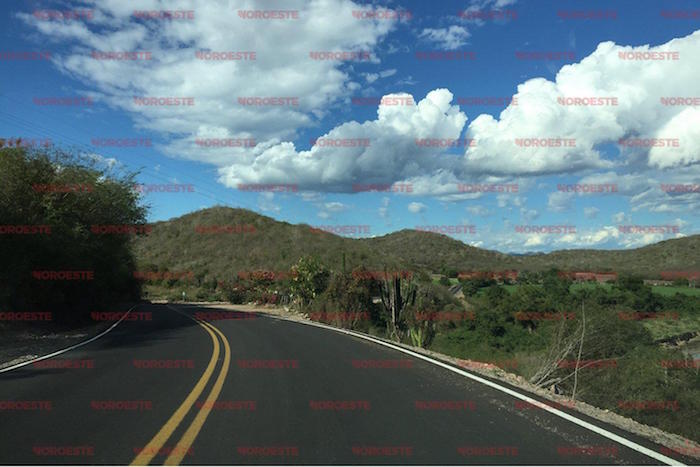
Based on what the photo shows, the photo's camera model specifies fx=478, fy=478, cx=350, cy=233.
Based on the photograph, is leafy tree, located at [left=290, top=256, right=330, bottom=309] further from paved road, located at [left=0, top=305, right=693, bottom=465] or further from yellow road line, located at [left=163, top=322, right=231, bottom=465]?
yellow road line, located at [left=163, top=322, right=231, bottom=465]

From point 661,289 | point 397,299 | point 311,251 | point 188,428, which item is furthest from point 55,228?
point 311,251

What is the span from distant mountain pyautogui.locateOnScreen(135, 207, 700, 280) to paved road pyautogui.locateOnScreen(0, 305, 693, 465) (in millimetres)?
62759

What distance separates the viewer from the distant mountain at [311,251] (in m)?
75.2

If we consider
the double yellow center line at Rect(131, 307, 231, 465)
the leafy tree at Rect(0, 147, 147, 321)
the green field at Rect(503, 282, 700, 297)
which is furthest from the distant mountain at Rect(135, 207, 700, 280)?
the double yellow center line at Rect(131, 307, 231, 465)

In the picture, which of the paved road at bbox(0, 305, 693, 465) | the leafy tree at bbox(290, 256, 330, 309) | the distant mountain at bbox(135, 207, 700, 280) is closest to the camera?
the paved road at bbox(0, 305, 693, 465)

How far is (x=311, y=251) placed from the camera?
276ft

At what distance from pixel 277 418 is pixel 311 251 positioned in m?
78.2

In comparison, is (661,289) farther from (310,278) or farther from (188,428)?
(188,428)

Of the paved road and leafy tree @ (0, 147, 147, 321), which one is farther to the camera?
leafy tree @ (0, 147, 147, 321)

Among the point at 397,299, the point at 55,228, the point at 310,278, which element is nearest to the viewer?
the point at 55,228

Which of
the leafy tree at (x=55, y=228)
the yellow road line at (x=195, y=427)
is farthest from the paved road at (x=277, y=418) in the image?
the leafy tree at (x=55, y=228)

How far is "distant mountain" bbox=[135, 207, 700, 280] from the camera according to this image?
247 feet

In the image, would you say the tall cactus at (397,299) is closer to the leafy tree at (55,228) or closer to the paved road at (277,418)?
the paved road at (277,418)

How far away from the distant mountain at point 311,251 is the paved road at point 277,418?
62.8 metres
